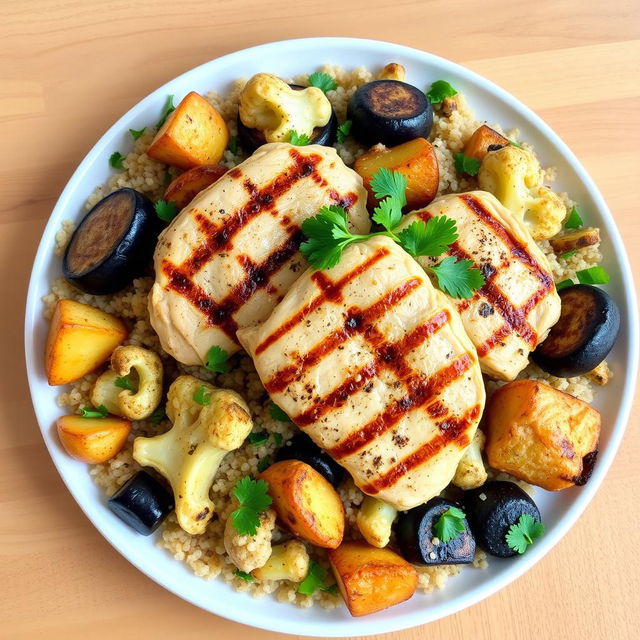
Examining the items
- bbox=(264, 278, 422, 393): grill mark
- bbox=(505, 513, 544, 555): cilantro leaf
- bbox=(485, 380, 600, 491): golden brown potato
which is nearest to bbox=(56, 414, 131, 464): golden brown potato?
bbox=(264, 278, 422, 393): grill mark

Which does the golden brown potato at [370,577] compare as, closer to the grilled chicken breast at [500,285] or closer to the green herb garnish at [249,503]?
the green herb garnish at [249,503]

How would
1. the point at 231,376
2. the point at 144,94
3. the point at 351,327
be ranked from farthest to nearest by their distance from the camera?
the point at 144,94 < the point at 231,376 < the point at 351,327

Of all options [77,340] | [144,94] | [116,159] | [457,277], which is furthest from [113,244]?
[457,277]

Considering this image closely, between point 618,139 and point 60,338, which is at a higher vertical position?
point 618,139

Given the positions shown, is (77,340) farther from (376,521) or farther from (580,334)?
(580,334)

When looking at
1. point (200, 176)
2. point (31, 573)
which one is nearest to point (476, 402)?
point (200, 176)

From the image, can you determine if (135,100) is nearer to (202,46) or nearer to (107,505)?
(202,46)

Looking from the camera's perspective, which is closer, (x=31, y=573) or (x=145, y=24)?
(x=31, y=573)
